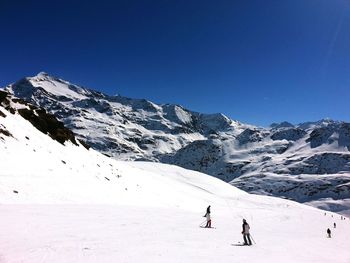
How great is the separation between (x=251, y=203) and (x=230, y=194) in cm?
952

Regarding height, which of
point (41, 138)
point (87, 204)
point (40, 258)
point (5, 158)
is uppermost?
point (41, 138)

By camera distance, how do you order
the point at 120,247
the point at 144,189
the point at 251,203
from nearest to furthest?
the point at 120,247
the point at 144,189
the point at 251,203

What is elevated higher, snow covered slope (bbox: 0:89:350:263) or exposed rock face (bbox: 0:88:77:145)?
exposed rock face (bbox: 0:88:77:145)

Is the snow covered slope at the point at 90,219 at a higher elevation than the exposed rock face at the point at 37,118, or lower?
lower

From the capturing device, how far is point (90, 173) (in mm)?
43531

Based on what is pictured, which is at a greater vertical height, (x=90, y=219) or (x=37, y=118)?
(x=37, y=118)

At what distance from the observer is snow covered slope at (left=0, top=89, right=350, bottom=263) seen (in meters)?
17.2

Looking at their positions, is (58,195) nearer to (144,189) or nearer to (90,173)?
(90,173)

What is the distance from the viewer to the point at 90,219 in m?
25.7

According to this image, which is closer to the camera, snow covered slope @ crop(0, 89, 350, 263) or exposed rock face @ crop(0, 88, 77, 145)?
snow covered slope @ crop(0, 89, 350, 263)

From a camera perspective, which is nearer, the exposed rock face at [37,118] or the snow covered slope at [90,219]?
the snow covered slope at [90,219]

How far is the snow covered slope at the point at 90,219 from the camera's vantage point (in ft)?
56.5

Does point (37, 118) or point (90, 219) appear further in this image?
point (37, 118)

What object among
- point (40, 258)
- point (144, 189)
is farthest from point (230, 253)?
point (144, 189)
